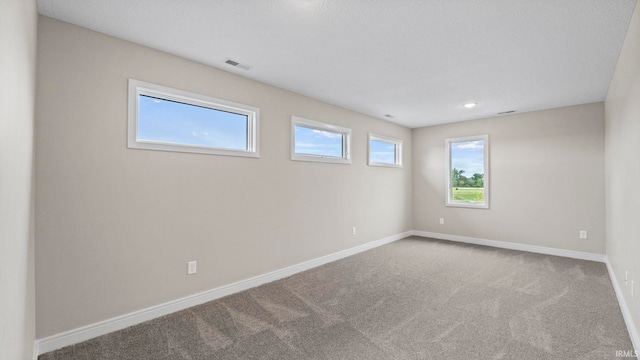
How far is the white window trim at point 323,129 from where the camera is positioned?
→ 3.72m

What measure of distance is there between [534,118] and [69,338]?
6.58 m

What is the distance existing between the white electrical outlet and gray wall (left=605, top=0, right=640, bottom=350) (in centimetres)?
361

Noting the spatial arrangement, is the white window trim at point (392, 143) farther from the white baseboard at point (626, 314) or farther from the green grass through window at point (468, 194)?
the white baseboard at point (626, 314)

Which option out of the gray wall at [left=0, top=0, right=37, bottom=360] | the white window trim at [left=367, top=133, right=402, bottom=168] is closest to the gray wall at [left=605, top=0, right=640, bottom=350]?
the white window trim at [left=367, top=133, right=402, bottom=168]

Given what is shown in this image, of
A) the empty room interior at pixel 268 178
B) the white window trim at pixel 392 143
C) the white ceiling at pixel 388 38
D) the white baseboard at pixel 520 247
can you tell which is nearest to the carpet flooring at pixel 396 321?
the empty room interior at pixel 268 178

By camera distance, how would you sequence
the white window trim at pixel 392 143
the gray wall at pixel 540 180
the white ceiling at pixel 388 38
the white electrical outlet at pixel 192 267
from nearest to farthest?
the white ceiling at pixel 388 38, the white electrical outlet at pixel 192 267, the gray wall at pixel 540 180, the white window trim at pixel 392 143

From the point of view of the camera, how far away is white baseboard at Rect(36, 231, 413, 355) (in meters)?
2.06

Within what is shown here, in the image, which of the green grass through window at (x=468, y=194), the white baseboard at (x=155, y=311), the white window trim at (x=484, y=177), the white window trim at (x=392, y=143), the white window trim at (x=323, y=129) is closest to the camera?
the white baseboard at (x=155, y=311)

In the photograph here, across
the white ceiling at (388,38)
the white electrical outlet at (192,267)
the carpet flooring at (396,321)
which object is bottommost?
the carpet flooring at (396,321)

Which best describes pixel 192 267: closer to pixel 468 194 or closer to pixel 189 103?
pixel 189 103

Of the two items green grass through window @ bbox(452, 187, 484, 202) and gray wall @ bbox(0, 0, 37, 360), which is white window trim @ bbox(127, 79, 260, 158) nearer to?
gray wall @ bbox(0, 0, 37, 360)

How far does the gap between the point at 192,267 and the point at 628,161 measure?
4.06 meters

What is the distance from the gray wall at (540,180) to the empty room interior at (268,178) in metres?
0.05

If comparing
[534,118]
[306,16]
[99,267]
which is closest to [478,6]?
[306,16]
